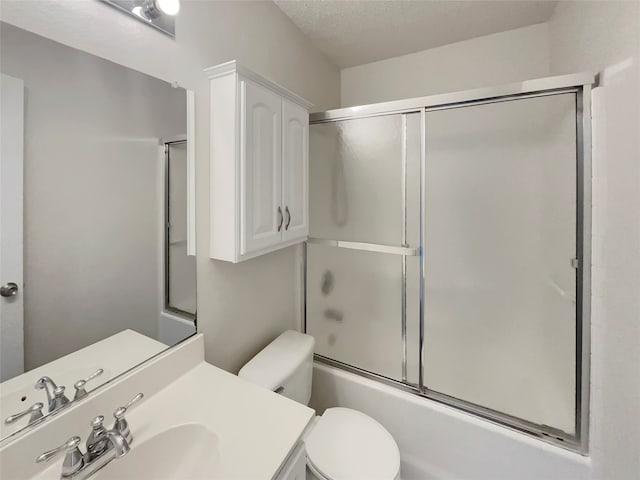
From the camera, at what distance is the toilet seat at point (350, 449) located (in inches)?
43.1

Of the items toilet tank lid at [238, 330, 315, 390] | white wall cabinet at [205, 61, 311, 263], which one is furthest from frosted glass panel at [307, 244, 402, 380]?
white wall cabinet at [205, 61, 311, 263]

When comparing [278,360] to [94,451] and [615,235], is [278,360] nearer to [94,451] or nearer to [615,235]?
[94,451]

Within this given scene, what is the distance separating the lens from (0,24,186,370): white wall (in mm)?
699

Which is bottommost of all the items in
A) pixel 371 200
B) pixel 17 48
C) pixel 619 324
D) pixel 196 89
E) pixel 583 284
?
pixel 619 324

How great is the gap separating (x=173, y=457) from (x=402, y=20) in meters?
2.28

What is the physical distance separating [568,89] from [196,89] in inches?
60.3

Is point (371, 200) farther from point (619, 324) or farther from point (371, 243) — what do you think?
point (619, 324)

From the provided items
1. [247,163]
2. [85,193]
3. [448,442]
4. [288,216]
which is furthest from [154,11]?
[448,442]

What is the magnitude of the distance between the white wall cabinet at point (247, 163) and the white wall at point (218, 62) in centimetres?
6

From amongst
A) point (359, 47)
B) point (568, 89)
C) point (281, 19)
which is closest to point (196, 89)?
point (281, 19)

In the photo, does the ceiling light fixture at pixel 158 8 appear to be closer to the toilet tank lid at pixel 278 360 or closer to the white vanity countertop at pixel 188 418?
the white vanity countertop at pixel 188 418

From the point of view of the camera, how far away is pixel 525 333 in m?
1.34

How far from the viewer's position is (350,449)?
1.21m

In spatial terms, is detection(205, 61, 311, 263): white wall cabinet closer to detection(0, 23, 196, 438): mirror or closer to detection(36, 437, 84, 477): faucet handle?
detection(0, 23, 196, 438): mirror
